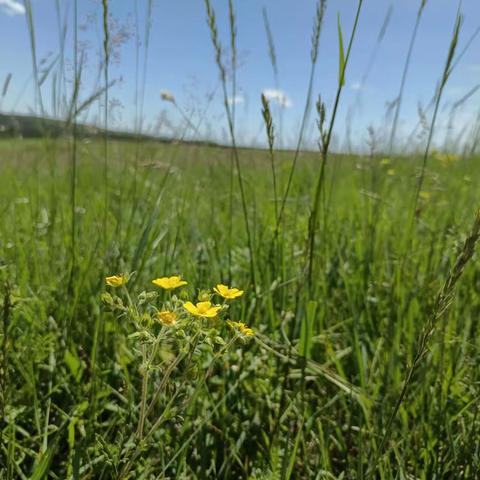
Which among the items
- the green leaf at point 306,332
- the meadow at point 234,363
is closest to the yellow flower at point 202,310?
the meadow at point 234,363

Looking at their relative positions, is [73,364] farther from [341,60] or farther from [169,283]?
[341,60]

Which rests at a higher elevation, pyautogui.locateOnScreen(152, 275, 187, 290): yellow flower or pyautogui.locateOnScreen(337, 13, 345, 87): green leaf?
pyautogui.locateOnScreen(337, 13, 345, 87): green leaf

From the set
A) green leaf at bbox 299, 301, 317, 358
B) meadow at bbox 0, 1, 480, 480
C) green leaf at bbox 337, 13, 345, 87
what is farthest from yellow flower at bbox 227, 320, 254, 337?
green leaf at bbox 337, 13, 345, 87

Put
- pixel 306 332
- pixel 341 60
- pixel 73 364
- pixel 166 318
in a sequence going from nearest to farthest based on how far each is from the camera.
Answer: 1. pixel 166 318
2. pixel 341 60
3. pixel 306 332
4. pixel 73 364

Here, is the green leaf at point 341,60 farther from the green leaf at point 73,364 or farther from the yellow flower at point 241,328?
the green leaf at point 73,364

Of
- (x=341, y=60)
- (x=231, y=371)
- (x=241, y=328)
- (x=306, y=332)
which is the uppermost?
(x=341, y=60)

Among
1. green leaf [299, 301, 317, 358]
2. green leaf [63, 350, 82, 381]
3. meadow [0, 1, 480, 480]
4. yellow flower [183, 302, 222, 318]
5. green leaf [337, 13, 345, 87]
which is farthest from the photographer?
green leaf [63, 350, 82, 381]

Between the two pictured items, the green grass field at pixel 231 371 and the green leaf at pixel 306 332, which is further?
the green leaf at pixel 306 332

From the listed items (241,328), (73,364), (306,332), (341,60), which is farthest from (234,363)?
(341,60)

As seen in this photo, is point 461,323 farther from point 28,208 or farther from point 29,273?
point 28,208

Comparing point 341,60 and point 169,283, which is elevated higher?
point 341,60

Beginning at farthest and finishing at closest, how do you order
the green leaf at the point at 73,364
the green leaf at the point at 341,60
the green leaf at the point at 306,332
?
1. the green leaf at the point at 73,364
2. the green leaf at the point at 306,332
3. the green leaf at the point at 341,60

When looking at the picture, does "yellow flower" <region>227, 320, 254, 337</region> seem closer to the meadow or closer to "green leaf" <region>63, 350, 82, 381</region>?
the meadow

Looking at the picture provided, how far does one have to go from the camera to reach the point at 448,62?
105cm
